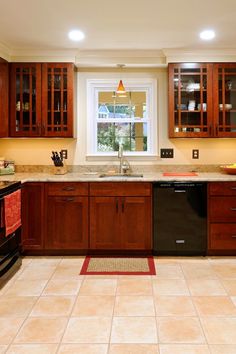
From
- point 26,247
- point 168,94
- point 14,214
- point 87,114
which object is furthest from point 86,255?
point 168,94

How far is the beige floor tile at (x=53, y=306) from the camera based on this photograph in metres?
2.62

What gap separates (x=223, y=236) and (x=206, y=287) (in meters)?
0.93

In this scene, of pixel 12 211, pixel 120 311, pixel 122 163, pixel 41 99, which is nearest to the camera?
pixel 120 311

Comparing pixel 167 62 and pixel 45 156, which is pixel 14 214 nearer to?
pixel 45 156

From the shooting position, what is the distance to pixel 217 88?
13.7 feet

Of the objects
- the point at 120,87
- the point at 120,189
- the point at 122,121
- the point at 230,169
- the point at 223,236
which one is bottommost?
the point at 223,236

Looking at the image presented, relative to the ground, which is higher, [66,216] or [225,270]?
[66,216]

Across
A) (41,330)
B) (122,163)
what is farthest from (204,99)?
(41,330)

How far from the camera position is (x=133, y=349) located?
7.04 ft

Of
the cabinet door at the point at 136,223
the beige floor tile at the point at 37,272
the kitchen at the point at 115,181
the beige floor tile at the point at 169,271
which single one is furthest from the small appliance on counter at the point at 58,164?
the beige floor tile at the point at 169,271

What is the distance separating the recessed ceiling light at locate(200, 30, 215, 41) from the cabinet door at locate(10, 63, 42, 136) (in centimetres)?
191

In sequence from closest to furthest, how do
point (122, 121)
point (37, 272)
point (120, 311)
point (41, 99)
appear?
point (120, 311) < point (37, 272) < point (41, 99) < point (122, 121)

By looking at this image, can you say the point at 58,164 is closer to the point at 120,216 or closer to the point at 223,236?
the point at 120,216

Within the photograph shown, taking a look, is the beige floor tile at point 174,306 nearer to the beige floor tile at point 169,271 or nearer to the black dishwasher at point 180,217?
the beige floor tile at point 169,271
